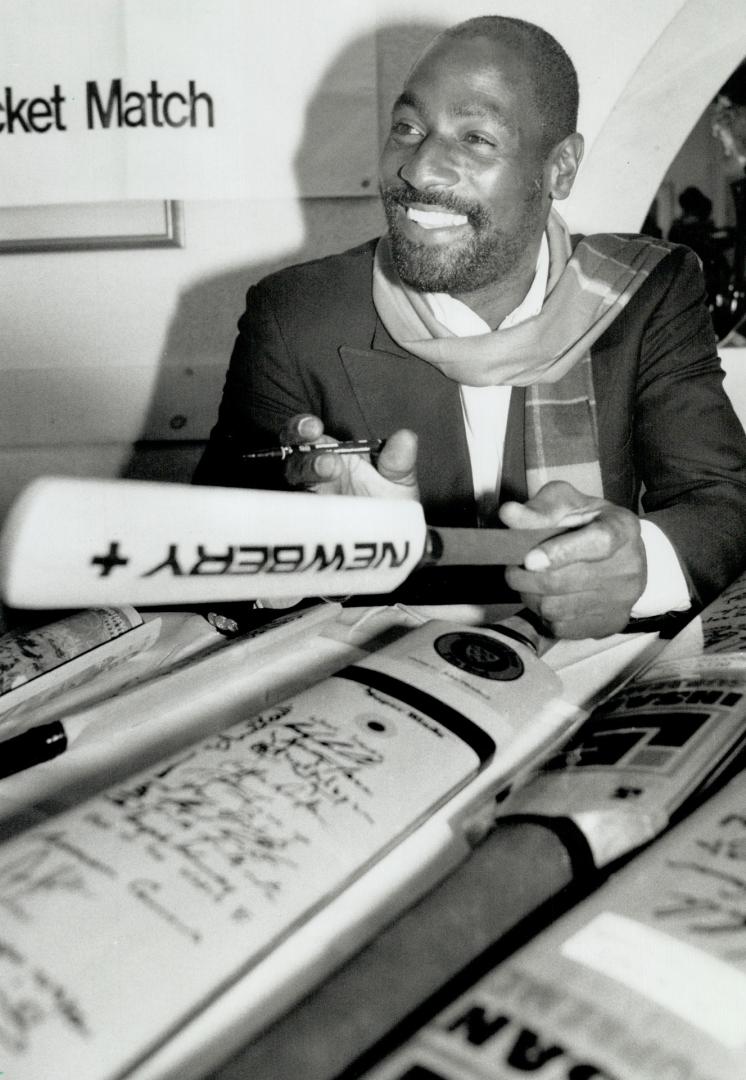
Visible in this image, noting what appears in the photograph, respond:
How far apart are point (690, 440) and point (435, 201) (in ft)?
1.24

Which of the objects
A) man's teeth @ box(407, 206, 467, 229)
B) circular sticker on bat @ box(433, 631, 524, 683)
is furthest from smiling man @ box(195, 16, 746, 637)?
circular sticker on bat @ box(433, 631, 524, 683)

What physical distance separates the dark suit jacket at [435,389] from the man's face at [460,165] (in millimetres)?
104

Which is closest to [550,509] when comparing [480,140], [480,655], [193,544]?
[480,655]

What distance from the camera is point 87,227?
4.68ft

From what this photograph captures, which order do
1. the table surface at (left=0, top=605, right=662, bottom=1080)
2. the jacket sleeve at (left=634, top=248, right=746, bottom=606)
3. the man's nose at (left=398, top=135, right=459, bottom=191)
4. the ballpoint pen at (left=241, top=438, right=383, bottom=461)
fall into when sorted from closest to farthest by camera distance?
the table surface at (left=0, top=605, right=662, bottom=1080) → the ballpoint pen at (left=241, top=438, right=383, bottom=461) → the jacket sleeve at (left=634, top=248, right=746, bottom=606) → the man's nose at (left=398, top=135, right=459, bottom=191)

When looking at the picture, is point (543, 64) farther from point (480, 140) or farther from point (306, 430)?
point (306, 430)

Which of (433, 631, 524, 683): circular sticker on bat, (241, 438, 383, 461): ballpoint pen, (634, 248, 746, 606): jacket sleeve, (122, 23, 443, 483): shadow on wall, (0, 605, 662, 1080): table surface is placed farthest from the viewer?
(122, 23, 443, 483): shadow on wall

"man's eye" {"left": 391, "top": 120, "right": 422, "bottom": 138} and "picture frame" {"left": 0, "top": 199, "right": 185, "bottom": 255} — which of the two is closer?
"man's eye" {"left": 391, "top": 120, "right": 422, "bottom": 138}

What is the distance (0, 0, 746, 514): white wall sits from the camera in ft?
4.57

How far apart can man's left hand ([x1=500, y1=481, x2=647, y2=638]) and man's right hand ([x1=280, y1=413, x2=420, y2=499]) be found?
0.11 metres

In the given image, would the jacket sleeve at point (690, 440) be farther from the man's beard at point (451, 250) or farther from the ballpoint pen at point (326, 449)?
the ballpoint pen at point (326, 449)

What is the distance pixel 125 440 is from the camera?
1501 mm

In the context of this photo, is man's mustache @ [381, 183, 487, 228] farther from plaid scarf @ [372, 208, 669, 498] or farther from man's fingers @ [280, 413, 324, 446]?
man's fingers @ [280, 413, 324, 446]

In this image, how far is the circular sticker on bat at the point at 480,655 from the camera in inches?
23.1
